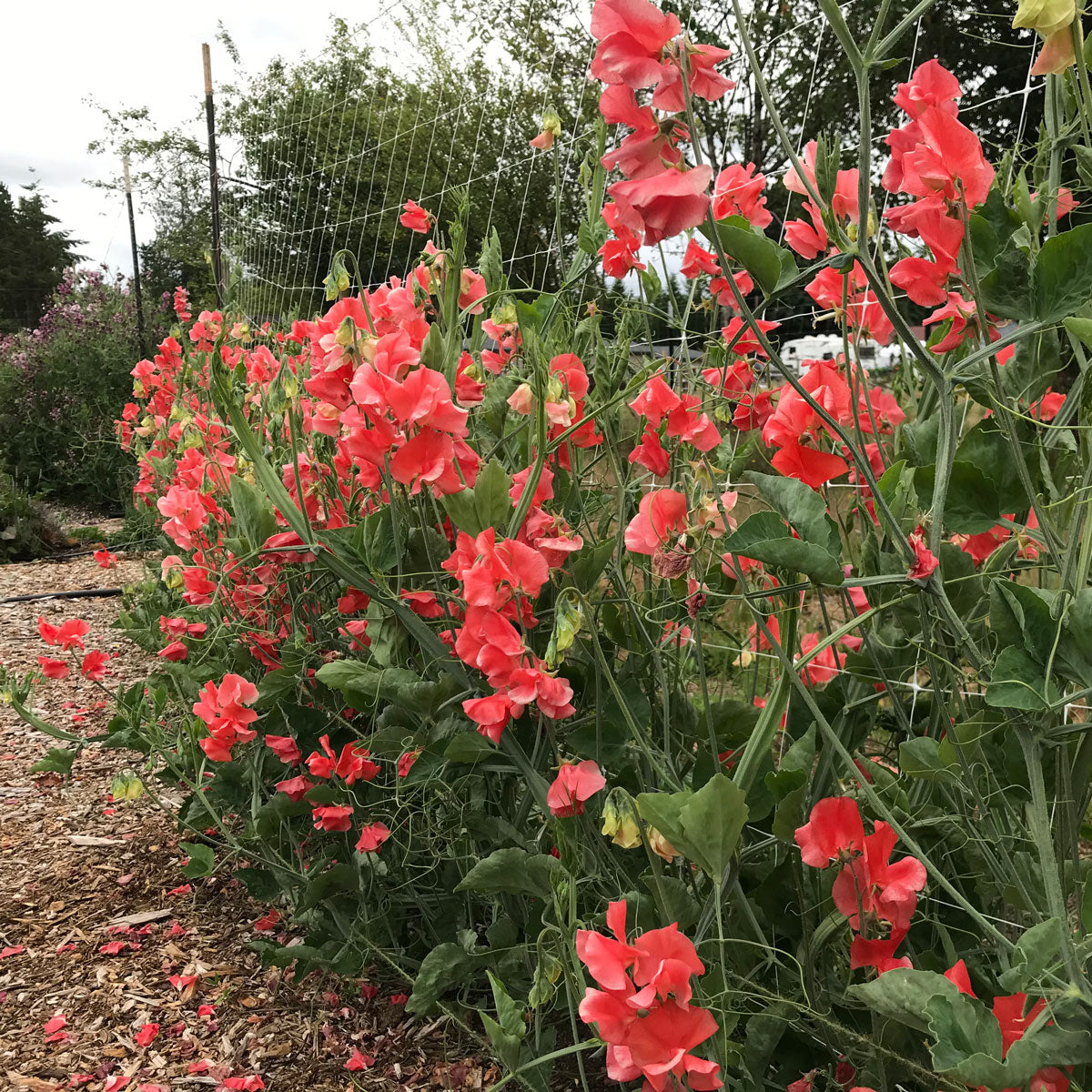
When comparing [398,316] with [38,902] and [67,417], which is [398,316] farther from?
[67,417]

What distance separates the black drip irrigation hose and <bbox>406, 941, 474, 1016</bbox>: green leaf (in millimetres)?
4270

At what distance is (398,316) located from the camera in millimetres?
1063

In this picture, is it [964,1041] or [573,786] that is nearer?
[964,1041]

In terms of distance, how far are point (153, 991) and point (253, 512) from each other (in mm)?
887

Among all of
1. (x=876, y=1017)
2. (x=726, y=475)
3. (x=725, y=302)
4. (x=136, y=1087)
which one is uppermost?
(x=725, y=302)

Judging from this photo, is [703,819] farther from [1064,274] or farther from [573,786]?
[1064,274]

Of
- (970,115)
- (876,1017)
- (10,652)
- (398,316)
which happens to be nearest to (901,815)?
(876,1017)

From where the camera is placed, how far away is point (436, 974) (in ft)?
4.05

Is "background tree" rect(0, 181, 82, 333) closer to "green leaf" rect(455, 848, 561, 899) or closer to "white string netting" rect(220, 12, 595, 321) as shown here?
"white string netting" rect(220, 12, 595, 321)

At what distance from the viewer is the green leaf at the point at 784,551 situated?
0.63 metres

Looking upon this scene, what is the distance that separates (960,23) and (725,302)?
1840mm

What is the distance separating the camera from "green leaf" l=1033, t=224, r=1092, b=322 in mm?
593

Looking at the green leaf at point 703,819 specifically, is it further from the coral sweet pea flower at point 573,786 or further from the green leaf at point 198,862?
the green leaf at point 198,862

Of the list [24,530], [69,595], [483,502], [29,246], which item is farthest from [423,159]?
[29,246]
